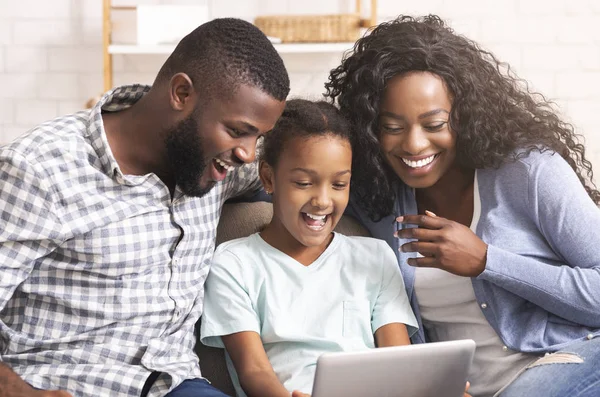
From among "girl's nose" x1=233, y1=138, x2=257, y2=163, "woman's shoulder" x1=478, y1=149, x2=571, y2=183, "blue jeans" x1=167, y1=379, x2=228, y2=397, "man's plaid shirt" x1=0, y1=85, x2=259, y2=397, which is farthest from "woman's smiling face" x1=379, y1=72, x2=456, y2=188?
"blue jeans" x1=167, y1=379, x2=228, y2=397

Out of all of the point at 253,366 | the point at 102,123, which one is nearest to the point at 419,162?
the point at 253,366

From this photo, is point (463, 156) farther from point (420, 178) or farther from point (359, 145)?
point (359, 145)

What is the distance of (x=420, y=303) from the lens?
164cm

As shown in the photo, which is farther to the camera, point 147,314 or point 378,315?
point 378,315

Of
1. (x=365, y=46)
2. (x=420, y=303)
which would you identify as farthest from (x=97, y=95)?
(x=420, y=303)

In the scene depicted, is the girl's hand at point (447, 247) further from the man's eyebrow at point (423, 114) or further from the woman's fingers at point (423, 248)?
the man's eyebrow at point (423, 114)

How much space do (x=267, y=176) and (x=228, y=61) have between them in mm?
322

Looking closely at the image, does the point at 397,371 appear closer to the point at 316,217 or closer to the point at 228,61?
the point at 316,217

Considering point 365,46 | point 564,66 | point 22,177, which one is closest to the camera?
point 22,177

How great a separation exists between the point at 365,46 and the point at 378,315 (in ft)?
1.81

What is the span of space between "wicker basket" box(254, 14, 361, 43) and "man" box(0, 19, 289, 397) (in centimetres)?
163

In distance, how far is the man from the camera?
50.2 inches

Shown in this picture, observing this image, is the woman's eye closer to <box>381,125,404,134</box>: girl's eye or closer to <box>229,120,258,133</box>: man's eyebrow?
<box>381,125,404,134</box>: girl's eye

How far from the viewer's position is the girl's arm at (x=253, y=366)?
1.39m
